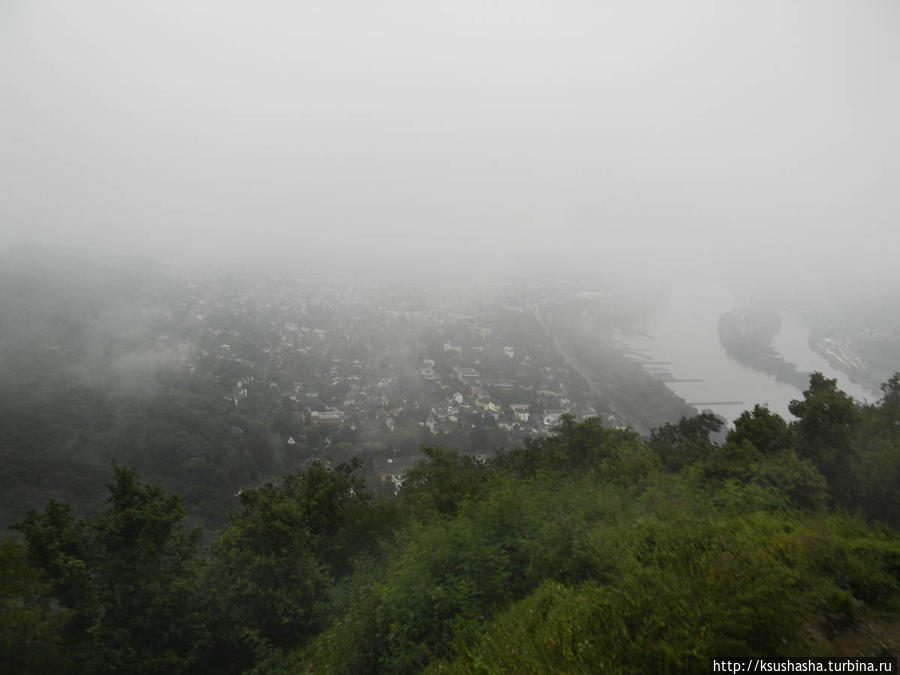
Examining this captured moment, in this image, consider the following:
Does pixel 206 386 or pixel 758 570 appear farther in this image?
pixel 206 386

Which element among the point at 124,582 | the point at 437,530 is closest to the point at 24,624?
the point at 124,582

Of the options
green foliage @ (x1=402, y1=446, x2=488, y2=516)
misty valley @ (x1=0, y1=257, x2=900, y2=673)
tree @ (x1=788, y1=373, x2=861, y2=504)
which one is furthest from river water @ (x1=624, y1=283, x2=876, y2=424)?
green foliage @ (x1=402, y1=446, x2=488, y2=516)

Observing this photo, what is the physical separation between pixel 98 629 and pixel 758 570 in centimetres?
1109

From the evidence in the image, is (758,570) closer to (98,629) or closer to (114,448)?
(98,629)

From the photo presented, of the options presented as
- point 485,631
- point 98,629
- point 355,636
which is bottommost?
point 98,629

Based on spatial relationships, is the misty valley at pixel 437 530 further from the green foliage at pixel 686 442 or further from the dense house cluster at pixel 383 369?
the dense house cluster at pixel 383 369

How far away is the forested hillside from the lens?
297cm

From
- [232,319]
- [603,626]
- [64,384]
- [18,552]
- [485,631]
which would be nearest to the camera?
[603,626]

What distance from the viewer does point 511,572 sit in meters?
5.05

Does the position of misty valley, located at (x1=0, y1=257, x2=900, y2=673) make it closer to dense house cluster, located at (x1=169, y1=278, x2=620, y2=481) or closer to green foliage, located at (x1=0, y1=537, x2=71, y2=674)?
green foliage, located at (x1=0, y1=537, x2=71, y2=674)

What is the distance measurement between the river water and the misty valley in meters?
1.13

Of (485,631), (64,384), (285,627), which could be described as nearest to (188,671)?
(285,627)

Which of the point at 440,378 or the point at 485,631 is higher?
the point at 485,631

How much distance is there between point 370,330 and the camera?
6750 centimetres
